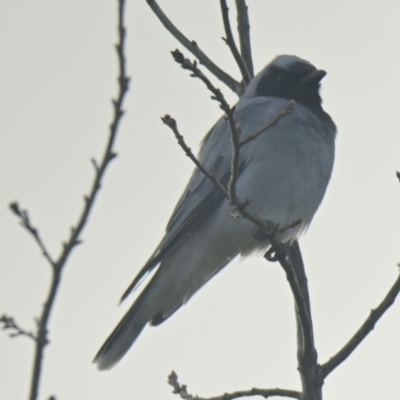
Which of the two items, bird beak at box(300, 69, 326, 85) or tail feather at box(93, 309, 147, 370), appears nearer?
tail feather at box(93, 309, 147, 370)

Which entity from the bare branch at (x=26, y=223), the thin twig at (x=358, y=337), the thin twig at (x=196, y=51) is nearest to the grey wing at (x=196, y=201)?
the thin twig at (x=196, y=51)

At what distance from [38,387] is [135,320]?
544 centimetres

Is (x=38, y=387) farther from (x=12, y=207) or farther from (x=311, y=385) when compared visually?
(x=311, y=385)

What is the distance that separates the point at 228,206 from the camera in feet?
24.5

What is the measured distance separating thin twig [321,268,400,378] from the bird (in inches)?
70.2

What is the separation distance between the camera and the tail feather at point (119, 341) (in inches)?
305

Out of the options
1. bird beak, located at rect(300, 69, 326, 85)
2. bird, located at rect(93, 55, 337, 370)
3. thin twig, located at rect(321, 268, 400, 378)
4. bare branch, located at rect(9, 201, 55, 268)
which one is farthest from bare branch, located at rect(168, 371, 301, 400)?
bird beak, located at rect(300, 69, 326, 85)

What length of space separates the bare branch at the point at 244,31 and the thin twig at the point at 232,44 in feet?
0.34

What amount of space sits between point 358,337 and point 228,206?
2.26 metres

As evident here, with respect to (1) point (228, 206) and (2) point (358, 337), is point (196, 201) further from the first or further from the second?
(2) point (358, 337)

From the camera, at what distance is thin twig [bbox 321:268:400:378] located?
17.8ft

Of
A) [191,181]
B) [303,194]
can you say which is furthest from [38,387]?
[191,181]

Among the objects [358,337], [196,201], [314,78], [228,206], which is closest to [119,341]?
[196,201]

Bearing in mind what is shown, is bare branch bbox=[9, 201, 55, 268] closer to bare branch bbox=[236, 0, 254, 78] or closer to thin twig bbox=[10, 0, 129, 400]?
thin twig bbox=[10, 0, 129, 400]
